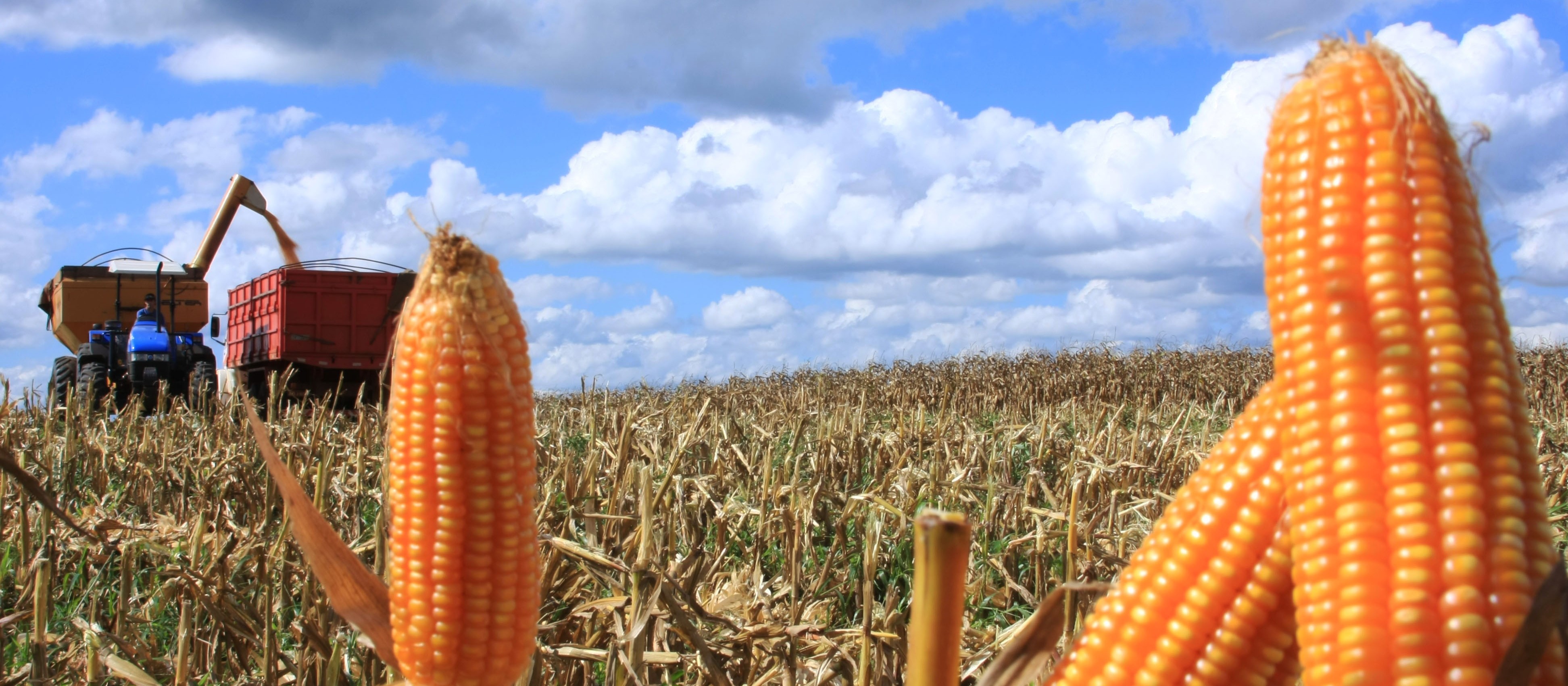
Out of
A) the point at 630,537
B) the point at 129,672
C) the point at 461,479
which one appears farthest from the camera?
the point at 630,537

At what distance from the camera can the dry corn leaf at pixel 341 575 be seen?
203cm

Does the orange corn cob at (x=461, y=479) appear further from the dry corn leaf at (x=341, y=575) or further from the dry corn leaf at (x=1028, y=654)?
the dry corn leaf at (x=1028, y=654)

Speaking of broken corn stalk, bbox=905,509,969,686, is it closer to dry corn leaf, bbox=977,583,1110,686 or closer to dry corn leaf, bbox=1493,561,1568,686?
dry corn leaf, bbox=977,583,1110,686

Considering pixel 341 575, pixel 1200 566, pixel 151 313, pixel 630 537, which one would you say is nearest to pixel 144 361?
pixel 151 313

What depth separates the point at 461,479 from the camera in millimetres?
1780

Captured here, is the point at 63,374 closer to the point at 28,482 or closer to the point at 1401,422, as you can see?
the point at 28,482

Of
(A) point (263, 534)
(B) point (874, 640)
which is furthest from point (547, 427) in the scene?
(B) point (874, 640)

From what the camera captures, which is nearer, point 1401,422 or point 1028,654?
point 1401,422

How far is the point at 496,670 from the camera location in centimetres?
189

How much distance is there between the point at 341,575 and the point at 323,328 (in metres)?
18.0

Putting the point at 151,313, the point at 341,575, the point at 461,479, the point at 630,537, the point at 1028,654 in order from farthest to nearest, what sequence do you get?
1. the point at 151,313
2. the point at 630,537
3. the point at 341,575
4. the point at 461,479
5. the point at 1028,654

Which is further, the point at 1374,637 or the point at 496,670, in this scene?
the point at 496,670

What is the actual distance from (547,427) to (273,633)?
13.3ft

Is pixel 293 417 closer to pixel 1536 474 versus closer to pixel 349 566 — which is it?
pixel 349 566
